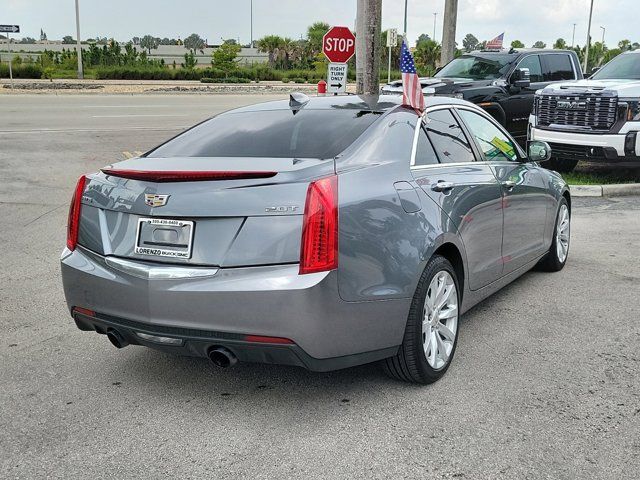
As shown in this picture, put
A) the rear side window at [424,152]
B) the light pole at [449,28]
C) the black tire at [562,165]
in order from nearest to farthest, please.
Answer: the rear side window at [424,152] → the black tire at [562,165] → the light pole at [449,28]

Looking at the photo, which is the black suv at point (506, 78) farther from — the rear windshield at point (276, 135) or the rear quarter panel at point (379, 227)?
the rear quarter panel at point (379, 227)

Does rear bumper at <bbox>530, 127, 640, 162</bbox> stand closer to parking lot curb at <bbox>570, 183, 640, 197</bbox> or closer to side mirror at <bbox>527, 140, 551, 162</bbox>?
parking lot curb at <bbox>570, 183, 640, 197</bbox>

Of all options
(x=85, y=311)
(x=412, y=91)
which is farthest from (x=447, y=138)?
(x=85, y=311)

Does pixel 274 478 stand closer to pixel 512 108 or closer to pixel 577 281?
pixel 577 281

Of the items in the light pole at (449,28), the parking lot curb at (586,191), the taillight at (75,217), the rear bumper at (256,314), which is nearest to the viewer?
the rear bumper at (256,314)

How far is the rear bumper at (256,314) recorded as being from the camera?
3.51 m

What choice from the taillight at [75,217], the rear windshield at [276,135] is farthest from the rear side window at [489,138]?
the taillight at [75,217]

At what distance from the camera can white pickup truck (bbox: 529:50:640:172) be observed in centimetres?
1144

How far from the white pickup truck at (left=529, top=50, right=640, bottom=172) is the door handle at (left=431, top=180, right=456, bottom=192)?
26.2 feet

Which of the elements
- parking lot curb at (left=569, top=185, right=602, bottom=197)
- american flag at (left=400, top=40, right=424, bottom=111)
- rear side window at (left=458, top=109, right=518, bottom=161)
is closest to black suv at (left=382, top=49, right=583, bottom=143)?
parking lot curb at (left=569, top=185, right=602, bottom=197)

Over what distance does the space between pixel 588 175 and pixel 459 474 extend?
10.9 m

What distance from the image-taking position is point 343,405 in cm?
399

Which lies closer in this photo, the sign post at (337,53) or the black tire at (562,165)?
the sign post at (337,53)

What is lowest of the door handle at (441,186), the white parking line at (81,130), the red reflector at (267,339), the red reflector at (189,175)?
the white parking line at (81,130)
